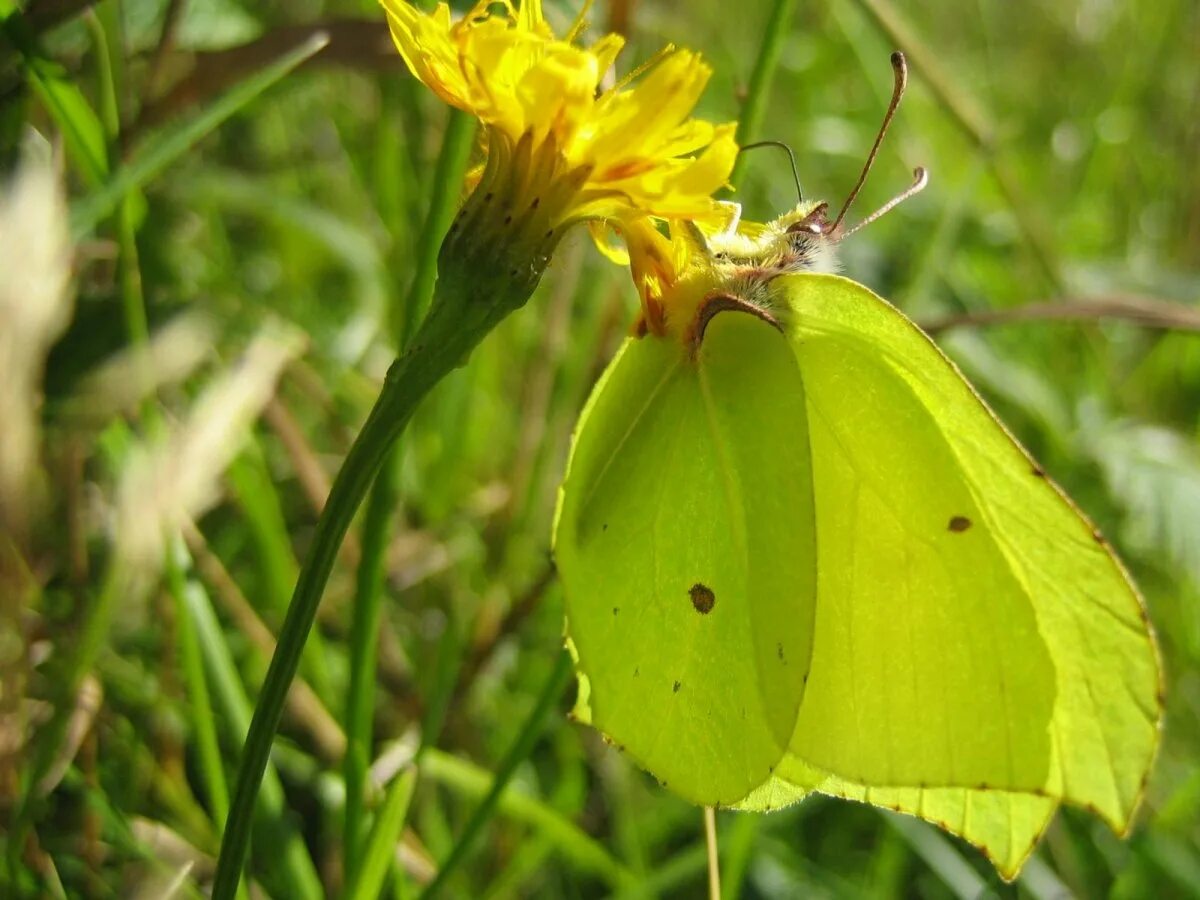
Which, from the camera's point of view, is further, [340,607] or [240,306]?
[340,607]

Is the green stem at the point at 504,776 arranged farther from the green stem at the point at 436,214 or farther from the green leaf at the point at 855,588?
the green stem at the point at 436,214

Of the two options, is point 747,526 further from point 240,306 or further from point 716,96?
point 716,96

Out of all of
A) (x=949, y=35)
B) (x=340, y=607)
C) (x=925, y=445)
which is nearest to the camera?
(x=925, y=445)

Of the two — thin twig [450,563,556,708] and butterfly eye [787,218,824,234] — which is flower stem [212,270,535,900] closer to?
butterfly eye [787,218,824,234]

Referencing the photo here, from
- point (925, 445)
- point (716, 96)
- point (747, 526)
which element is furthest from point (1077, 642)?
point (716, 96)

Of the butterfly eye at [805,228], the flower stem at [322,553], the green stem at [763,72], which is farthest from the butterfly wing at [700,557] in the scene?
the flower stem at [322,553]

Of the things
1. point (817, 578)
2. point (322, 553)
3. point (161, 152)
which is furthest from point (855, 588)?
point (161, 152)
